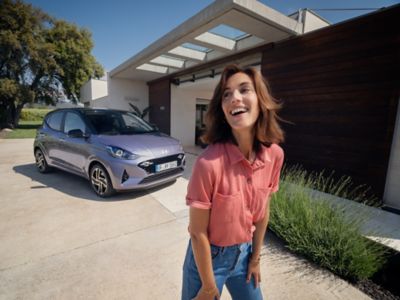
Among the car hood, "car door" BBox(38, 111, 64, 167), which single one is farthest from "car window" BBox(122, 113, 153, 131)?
"car door" BBox(38, 111, 64, 167)

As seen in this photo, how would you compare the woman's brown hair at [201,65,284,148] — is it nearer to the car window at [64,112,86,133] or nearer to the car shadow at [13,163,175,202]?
the car shadow at [13,163,175,202]

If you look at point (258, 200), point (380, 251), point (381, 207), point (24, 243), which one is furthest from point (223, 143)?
point (381, 207)

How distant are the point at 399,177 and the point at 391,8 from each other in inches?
105

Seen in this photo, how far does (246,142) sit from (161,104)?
935cm

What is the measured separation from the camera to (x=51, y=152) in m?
4.52

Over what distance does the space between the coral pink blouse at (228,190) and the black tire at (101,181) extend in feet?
9.67

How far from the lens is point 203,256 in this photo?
0.93m

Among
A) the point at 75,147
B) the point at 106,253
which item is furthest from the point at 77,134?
the point at 106,253

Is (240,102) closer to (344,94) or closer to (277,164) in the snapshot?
(277,164)

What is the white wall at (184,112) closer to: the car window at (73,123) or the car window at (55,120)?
the car window at (55,120)

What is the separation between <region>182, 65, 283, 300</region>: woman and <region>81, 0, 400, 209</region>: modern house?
3.23 meters

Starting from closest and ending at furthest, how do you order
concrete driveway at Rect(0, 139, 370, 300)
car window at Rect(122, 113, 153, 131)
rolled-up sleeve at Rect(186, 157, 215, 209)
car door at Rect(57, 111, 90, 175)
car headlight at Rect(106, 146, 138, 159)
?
rolled-up sleeve at Rect(186, 157, 215, 209), concrete driveway at Rect(0, 139, 370, 300), car headlight at Rect(106, 146, 138, 159), car door at Rect(57, 111, 90, 175), car window at Rect(122, 113, 153, 131)

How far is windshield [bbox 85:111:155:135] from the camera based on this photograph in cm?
393

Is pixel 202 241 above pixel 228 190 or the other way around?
the other way around
